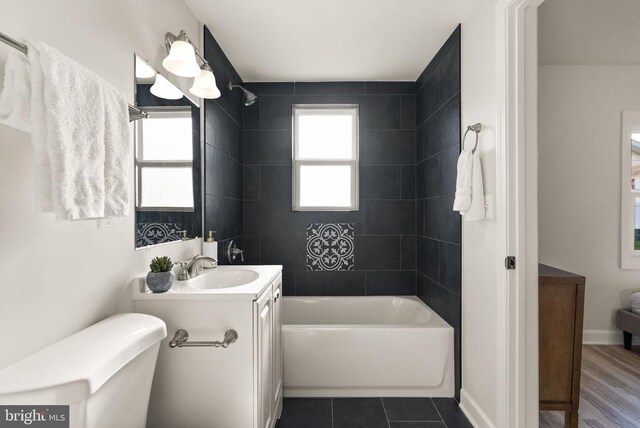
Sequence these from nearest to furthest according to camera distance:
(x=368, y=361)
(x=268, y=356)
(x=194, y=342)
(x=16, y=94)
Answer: (x=16, y=94), (x=194, y=342), (x=268, y=356), (x=368, y=361)

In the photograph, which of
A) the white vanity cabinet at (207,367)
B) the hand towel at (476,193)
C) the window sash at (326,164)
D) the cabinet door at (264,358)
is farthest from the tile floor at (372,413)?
the window sash at (326,164)

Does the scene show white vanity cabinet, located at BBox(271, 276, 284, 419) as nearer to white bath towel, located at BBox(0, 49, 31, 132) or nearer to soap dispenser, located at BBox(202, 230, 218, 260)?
soap dispenser, located at BBox(202, 230, 218, 260)

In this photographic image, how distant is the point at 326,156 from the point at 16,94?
249 cm

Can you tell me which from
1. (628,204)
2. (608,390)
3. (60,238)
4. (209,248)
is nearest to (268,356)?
(209,248)

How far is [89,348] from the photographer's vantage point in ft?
3.10

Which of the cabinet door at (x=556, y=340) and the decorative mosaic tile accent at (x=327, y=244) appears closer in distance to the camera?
the cabinet door at (x=556, y=340)

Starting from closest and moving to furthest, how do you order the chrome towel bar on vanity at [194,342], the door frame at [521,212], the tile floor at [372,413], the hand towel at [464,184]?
the chrome towel bar on vanity at [194,342], the door frame at [521,212], the hand towel at [464,184], the tile floor at [372,413]

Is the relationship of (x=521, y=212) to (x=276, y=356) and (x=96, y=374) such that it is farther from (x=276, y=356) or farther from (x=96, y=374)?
(x=96, y=374)

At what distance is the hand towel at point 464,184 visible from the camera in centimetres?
189

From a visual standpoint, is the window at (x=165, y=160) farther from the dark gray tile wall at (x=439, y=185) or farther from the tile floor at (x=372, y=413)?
the dark gray tile wall at (x=439, y=185)

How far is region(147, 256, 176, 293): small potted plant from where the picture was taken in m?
1.40

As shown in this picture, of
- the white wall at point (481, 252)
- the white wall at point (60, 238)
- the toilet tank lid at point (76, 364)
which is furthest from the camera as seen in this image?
the white wall at point (481, 252)

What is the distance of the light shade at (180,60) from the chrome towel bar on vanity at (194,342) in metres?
1.21

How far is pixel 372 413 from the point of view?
2102 mm
